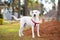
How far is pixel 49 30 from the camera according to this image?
5.93ft

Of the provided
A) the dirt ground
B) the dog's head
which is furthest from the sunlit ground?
the dog's head

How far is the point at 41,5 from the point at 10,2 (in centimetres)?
33

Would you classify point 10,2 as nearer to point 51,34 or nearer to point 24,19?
point 24,19

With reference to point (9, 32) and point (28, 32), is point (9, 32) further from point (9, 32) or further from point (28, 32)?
point (28, 32)

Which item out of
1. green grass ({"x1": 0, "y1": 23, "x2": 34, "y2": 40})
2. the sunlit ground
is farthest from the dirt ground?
green grass ({"x1": 0, "y1": 23, "x2": 34, "y2": 40})

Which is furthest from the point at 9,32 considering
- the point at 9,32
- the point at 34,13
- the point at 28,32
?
the point at 34,13

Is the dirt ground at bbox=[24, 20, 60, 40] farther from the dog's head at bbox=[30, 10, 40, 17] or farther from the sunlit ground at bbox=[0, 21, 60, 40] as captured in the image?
the dog's head at bbox=[30, 10, 40, 17]

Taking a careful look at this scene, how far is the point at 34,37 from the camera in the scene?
1.80 m

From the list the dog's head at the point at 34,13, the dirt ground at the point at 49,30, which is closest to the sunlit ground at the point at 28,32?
the dirt ground at the point at 49,30

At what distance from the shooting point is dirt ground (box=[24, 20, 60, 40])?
70.6 inches

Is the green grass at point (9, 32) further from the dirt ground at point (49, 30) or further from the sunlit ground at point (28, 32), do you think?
the dirt ground at point (49, 30)

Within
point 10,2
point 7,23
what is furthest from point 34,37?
point 10,2

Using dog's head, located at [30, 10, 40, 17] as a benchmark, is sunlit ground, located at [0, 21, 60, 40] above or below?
below

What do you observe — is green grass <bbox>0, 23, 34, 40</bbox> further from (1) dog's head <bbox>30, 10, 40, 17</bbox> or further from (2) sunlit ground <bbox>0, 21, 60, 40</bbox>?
(1) dog's head <bbox>30, 10, 40, 17</bbox>
